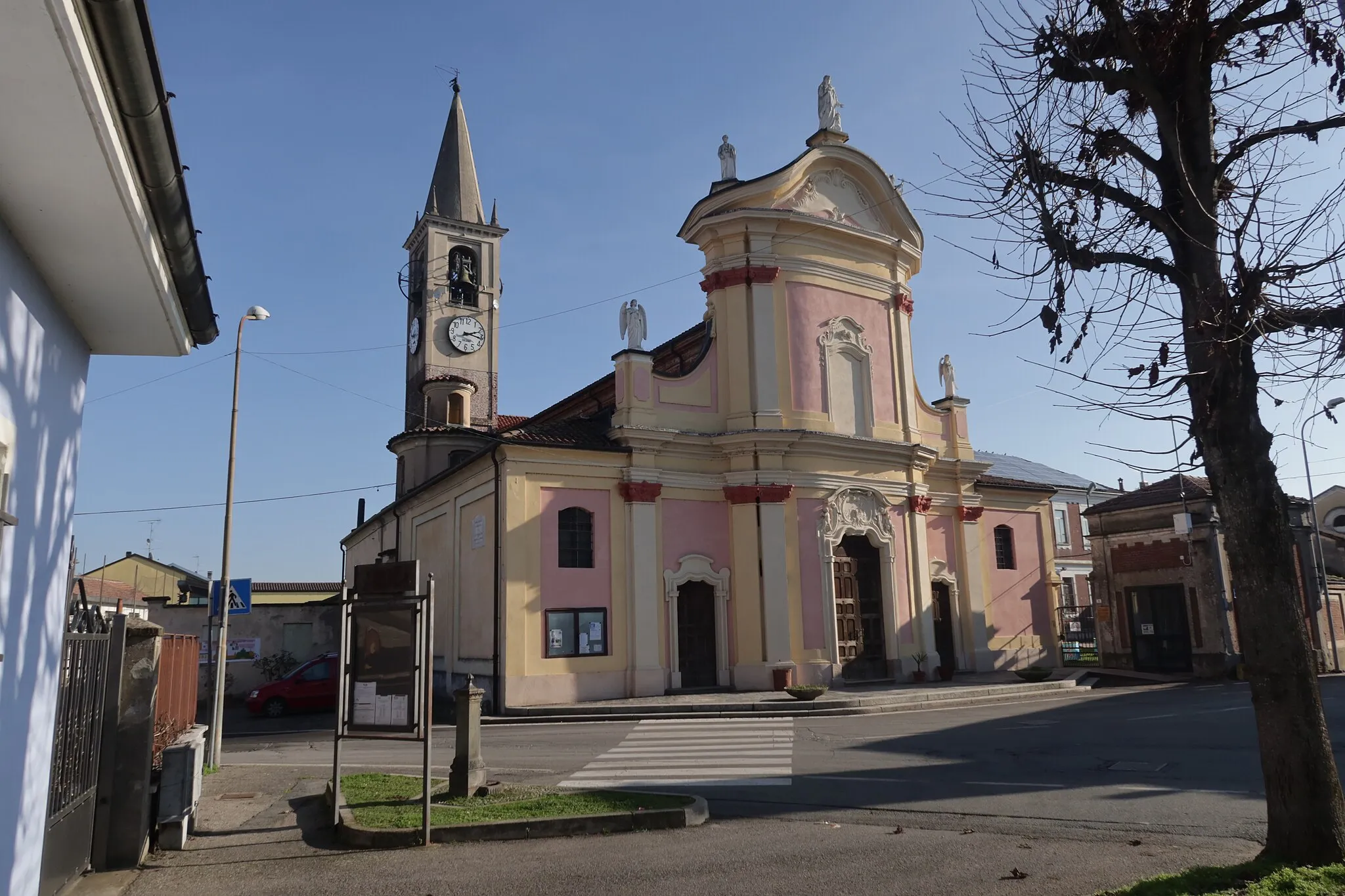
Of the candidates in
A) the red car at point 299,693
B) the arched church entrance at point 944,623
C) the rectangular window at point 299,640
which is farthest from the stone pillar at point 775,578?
the rectangular window at point 299,640

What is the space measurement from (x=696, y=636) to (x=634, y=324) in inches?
321

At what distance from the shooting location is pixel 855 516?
2531 cm

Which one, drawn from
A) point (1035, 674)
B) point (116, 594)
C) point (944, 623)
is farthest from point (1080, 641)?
point (116, 594)

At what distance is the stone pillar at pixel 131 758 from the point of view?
734 centimetres

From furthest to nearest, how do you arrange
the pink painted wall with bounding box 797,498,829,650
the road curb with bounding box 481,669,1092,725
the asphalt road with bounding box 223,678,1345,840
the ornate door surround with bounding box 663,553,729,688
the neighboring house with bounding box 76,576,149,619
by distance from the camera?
the neighboring house with bounding box 76,576,149,619
the pink painted wall with bounding box 797,498,829,650
the ornate door surround with bounding box 663,553,729,688
the road curb with bounding box 481,669,1092,725
the asphalt road with bounding box 223,678,1345,840

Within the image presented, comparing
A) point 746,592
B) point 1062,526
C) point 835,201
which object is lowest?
point 746,592

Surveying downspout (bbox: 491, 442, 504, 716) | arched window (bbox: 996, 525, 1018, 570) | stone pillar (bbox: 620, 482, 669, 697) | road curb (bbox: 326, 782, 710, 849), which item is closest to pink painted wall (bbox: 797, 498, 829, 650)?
stone pillar (bbox: 620, 482, 669, 697)

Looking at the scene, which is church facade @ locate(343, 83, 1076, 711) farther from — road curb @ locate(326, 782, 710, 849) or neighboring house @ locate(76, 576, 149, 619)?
road curb @ locate(326, 782, 710, 849)

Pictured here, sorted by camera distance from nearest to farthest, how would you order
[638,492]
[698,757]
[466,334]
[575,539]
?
1. [698,757]
2. [575,539]
3. [638,492]
4. [466,334]

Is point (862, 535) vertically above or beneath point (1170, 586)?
above

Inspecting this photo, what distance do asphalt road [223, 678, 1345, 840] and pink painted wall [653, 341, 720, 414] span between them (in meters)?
8.67

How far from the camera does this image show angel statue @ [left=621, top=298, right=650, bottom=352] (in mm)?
24197

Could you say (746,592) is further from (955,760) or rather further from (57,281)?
(57,281)

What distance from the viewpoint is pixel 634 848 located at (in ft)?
25.4
